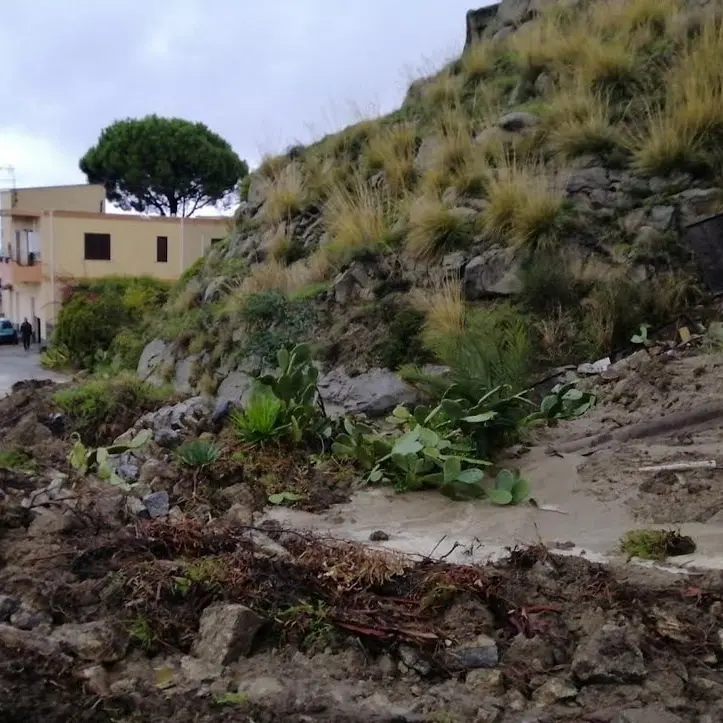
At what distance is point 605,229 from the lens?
10.6 meters

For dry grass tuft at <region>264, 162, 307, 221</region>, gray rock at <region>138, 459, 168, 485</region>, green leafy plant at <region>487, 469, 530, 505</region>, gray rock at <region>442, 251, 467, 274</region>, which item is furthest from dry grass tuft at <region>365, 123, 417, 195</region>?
green leafy plant at <region>487, 469, 530, 505</region>

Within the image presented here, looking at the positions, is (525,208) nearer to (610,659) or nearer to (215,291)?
(215,291)

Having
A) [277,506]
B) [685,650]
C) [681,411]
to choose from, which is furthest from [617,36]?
[685,650]

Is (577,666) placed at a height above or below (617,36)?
below

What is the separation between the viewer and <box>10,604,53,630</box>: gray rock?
3721 millimetres

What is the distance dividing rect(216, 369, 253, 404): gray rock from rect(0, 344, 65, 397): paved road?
6.45m

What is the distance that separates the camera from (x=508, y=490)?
5.75 m

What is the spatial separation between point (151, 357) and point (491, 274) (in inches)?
261

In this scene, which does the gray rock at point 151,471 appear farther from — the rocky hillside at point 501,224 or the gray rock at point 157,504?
the rocky hillside at point 501,224

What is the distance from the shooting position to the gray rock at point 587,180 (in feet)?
36.3

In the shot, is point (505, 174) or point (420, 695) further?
point (505, 174)

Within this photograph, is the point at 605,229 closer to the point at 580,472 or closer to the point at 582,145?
the point at 582,145

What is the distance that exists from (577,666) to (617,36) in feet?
40.3

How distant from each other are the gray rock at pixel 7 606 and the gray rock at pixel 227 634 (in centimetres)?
83
